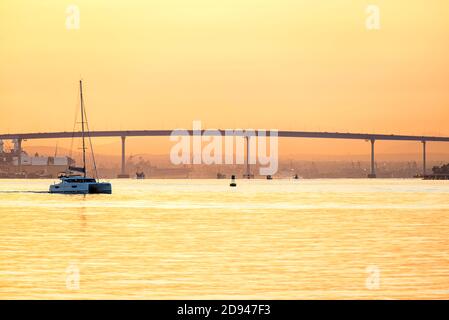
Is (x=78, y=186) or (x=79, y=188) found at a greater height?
(x=78, y=186)

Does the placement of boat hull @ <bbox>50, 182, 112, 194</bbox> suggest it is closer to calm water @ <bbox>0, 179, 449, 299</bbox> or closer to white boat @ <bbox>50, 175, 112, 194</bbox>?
white boat @ <bbox>50, 175, 112, 194</bbox>

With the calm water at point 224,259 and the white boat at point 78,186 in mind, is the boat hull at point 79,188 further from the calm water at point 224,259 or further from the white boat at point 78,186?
the calm water at point 224,259

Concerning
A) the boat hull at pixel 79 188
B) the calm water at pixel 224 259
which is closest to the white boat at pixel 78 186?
the boat hull at pixel 79 188

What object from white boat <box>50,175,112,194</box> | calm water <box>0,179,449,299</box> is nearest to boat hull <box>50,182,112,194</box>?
white boat <box>50,175,112,194</box>

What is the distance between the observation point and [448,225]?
4731cm

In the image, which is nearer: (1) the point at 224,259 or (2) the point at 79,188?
(1) the point at 224,259

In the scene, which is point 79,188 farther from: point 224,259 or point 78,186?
point 224,259

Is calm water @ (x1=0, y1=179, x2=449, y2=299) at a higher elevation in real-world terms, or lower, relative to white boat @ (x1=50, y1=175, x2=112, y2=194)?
lower

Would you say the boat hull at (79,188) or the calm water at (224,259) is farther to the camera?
the boat hull at (79,188)

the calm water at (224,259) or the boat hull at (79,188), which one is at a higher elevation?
the boat hull at (79,188)

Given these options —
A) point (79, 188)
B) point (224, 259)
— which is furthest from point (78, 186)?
point (224, 259)

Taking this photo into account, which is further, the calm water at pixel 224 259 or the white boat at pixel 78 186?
the white boat at pixel 78 186
